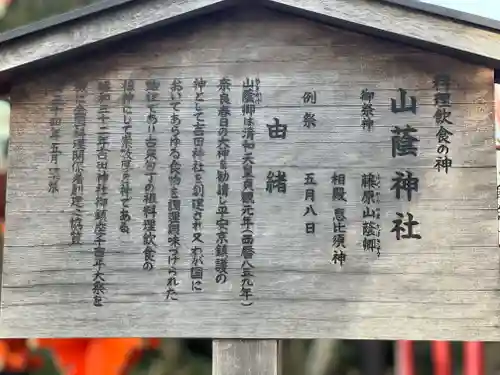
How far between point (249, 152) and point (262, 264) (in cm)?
31

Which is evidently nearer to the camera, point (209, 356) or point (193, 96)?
point (193, 96)

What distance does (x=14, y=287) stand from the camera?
1690mm

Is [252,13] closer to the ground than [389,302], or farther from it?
farther from it

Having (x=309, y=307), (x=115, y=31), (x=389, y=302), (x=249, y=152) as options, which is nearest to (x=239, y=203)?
(x=249, y=152)

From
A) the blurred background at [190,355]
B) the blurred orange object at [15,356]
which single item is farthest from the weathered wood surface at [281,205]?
the blurred orange object at [15,356]

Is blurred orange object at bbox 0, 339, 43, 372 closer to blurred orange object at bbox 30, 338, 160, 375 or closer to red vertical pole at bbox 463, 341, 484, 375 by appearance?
blurred orange object at bbox 30, 338, 160, 375

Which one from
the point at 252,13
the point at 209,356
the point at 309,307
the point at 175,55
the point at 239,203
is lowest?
the point at 209,356

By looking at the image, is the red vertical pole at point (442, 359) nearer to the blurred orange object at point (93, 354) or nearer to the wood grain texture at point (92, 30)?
the blurred orange object at point (93, 354)

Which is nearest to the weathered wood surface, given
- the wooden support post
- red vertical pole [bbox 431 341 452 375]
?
the wooden support post

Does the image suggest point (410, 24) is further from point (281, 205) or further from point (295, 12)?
point (281, 205)

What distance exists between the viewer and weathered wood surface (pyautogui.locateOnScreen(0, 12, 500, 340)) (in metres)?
1.57

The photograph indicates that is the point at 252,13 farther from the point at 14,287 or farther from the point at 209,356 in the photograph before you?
the point at 209,356

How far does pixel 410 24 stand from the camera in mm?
1602

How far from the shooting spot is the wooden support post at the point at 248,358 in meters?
1.60
